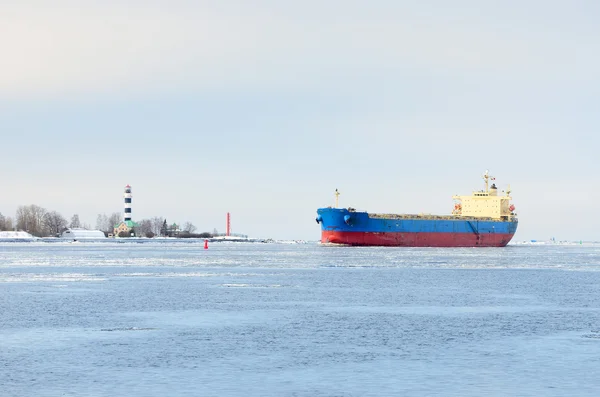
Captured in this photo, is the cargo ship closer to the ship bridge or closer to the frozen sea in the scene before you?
the ship bridge

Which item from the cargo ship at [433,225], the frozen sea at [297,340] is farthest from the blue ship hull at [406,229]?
the frozen sea at [297,340]

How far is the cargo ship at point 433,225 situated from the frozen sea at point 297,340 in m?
62.7

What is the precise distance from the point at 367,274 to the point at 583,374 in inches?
1303

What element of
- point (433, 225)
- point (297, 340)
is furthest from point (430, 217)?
point (297, 340)

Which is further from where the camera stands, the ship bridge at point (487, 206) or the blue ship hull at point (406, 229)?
the ship bridge at point (487, 206)

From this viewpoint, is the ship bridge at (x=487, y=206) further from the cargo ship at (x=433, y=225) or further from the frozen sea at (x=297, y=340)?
the frozen sea at (x=297, y=340)

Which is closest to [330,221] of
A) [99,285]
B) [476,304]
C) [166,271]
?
[166,271]

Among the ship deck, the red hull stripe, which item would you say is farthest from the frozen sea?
the ship deck

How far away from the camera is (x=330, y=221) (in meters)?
104

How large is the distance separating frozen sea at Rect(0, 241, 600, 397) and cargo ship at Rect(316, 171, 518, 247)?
6266cm

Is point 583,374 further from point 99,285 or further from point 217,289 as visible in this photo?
point 99,285

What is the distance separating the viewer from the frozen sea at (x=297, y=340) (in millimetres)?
16078

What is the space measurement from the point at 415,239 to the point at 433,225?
9.91 ft

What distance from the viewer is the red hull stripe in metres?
105
